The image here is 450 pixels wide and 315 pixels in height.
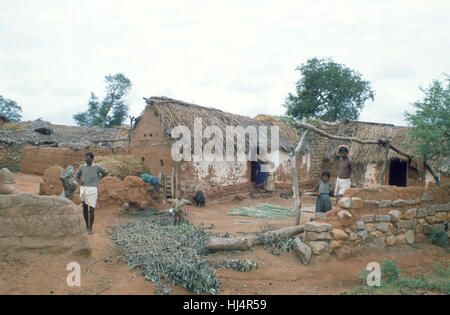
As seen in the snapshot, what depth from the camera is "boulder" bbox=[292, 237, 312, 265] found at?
5562 mm

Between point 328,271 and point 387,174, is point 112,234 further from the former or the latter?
point 387,174

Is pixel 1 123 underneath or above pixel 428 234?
above

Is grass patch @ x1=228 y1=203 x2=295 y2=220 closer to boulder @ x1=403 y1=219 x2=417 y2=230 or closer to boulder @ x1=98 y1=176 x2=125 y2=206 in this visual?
boulder @ x1=403 y1=219 x2=417 y2=230

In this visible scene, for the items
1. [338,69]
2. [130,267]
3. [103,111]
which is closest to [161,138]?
[130,267]

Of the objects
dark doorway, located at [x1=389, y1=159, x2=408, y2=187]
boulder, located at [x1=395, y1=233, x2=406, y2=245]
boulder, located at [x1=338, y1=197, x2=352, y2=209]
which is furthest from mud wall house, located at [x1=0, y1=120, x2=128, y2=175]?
dark doorway, located at [x1=389, y1=159, x2=408, y2=187]

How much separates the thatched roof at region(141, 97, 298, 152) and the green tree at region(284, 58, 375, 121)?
10.0m

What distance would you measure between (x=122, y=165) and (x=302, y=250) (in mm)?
8055

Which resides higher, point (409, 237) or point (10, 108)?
point (10, 108)

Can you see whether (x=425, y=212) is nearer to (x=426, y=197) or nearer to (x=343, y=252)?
(x=426, y=197)

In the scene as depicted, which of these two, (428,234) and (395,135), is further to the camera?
(395,135)

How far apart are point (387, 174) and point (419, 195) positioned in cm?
890

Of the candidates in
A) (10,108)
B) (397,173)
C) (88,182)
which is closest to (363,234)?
(88,182)

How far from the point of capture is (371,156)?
590 inches
